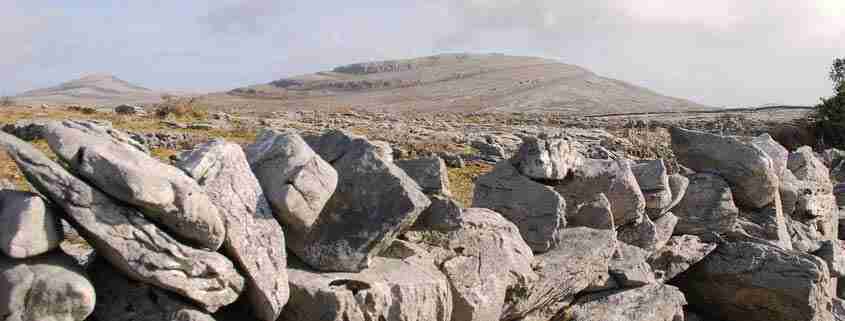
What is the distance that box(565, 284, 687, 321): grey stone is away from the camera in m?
6.94

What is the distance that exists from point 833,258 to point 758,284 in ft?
7.95

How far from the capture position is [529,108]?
58719 millimetres

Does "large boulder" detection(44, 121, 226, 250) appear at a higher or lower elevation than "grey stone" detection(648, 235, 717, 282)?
higher

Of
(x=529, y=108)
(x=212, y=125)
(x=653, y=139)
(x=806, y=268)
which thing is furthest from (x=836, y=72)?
(x=806, y=268)

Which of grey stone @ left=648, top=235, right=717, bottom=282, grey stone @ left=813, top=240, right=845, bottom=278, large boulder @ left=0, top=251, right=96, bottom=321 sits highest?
large boulder @ left=0, top=251, right=96, bottom=321

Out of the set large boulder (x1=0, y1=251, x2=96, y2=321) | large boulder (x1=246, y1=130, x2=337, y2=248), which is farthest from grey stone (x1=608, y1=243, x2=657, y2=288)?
large boulder (x1=0, y1=251, x2=96, y2=321)

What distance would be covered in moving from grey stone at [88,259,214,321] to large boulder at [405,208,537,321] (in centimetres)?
211

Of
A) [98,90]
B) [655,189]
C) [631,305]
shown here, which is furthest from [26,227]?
[98,90]

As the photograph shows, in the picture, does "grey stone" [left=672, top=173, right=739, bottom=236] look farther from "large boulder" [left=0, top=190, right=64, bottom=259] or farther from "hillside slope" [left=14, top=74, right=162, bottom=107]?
"hillside slope" [left=14, top=74, right=162, bottom=107]

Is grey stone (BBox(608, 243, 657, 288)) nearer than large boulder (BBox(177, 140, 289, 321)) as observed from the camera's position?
No

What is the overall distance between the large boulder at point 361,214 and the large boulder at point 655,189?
4.41 metres

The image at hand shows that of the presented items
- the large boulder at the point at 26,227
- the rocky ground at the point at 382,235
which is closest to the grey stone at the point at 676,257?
the rocky ground at the point at 382,235

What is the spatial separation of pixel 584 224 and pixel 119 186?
531cm

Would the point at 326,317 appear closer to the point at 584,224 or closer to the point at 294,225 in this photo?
the point at 294,225
